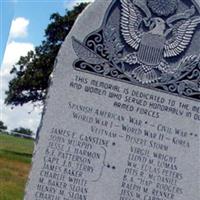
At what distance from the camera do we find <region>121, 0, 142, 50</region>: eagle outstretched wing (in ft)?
20.1

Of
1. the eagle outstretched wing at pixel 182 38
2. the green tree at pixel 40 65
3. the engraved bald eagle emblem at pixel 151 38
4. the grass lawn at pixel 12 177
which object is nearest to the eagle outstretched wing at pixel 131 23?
the engraved bald eagle emblem at pixel 151 38

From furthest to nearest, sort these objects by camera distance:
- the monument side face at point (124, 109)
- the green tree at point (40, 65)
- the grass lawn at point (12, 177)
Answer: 1. the green tree at point (40, 65)
2. the grass lawn at point (12, 177)
3. the monument side face at point (124, 109)

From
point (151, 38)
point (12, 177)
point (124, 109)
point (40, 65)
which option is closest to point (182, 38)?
point (151, 38)

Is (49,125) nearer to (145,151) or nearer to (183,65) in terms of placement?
(145,151)

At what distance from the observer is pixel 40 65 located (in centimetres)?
3516

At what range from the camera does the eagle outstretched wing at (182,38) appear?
6.16m

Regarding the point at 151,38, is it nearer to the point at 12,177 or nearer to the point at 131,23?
the point at 131,23

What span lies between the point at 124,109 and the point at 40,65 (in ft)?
96.5

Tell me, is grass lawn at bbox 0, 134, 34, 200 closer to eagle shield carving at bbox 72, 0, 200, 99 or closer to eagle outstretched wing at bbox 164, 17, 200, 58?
eagle shield carving at bbox 72, 0, 200, 99

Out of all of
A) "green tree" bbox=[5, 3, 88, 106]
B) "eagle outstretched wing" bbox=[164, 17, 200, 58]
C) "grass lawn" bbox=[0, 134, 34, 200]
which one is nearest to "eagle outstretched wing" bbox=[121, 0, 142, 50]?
"eagle outstretched wing" bbox=[164, 17, 200, 58]

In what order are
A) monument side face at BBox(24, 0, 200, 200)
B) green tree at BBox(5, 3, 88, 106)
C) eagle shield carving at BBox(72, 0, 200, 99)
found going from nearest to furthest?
monument side face at BBox(24, 0, 200, 200) < eagle shield carving at BBox(72, 0, 200, 99) < green tree at BBox(5, 3, 88, 106)

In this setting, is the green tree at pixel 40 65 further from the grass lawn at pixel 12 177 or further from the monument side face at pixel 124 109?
the monument side face at pixel 124 109

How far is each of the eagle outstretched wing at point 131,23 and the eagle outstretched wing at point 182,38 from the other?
0.29 m

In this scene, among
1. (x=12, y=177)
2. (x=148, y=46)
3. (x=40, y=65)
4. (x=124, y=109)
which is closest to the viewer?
(x=124, y=109)
